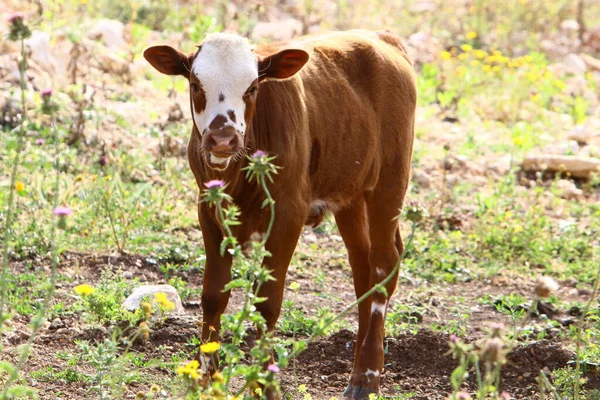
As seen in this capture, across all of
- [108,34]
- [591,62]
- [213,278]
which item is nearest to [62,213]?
[213,278]

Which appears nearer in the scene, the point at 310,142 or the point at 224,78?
the point at 224,78

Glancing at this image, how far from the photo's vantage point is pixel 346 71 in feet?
21.6

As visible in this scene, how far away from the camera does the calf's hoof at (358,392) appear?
19.9ft

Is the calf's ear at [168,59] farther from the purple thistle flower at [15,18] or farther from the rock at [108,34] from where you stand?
the rock at [108,34]

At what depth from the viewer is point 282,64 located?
565 centimetres

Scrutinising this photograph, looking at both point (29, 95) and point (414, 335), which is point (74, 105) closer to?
point (29, 95)

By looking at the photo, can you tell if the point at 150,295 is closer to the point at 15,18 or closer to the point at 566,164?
the point at 15,18

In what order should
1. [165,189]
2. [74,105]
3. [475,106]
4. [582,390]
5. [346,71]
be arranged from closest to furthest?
[582,390], [346,71], [165,189], [74,105], [475,106]

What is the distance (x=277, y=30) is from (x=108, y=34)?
9.18ft

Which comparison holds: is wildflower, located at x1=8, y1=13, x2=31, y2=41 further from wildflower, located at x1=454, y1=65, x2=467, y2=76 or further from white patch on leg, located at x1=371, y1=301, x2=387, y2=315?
wildflower, located at x1=454, y1=65, x2=467, y2=76

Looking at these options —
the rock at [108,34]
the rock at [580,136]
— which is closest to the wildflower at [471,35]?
the rock at [580,136]

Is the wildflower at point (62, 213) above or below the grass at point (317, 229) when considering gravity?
above

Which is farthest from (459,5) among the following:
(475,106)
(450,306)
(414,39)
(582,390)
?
(582,390)

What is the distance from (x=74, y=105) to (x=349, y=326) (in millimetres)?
4701
